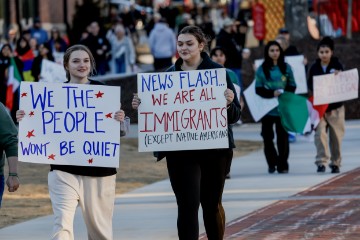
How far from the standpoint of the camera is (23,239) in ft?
39.3

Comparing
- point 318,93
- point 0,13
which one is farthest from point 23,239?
point 0,13

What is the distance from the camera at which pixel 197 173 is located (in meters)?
9.62

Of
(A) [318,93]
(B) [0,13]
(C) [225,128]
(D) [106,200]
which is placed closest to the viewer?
(D) [106,200]

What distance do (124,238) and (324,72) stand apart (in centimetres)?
629

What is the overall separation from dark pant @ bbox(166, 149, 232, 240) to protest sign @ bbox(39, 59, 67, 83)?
15.2m

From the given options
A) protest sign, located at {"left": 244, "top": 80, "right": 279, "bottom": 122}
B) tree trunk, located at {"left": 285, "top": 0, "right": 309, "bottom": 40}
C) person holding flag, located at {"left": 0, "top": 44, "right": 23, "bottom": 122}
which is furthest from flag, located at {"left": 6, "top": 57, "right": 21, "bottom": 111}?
protest sign, located at {"left": 244, "top": 80, "right": 279, "bottom": 122}

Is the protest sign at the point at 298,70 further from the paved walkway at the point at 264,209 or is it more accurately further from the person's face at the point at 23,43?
the person's face at the point at 23,43

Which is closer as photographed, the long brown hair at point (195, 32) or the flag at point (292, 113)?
the long brown hair at point (195, 32)

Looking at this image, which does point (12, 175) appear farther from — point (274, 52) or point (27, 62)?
point (27, 62)

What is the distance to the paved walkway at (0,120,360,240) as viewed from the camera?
11883 mm

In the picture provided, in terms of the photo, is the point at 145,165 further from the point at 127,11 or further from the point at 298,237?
the point at 127,11

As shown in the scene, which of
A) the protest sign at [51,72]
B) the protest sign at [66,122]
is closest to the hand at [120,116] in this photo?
the protest sign at [66,122]

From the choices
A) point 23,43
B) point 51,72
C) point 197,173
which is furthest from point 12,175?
point 23,43

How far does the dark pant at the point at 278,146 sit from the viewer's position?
56.4ft
